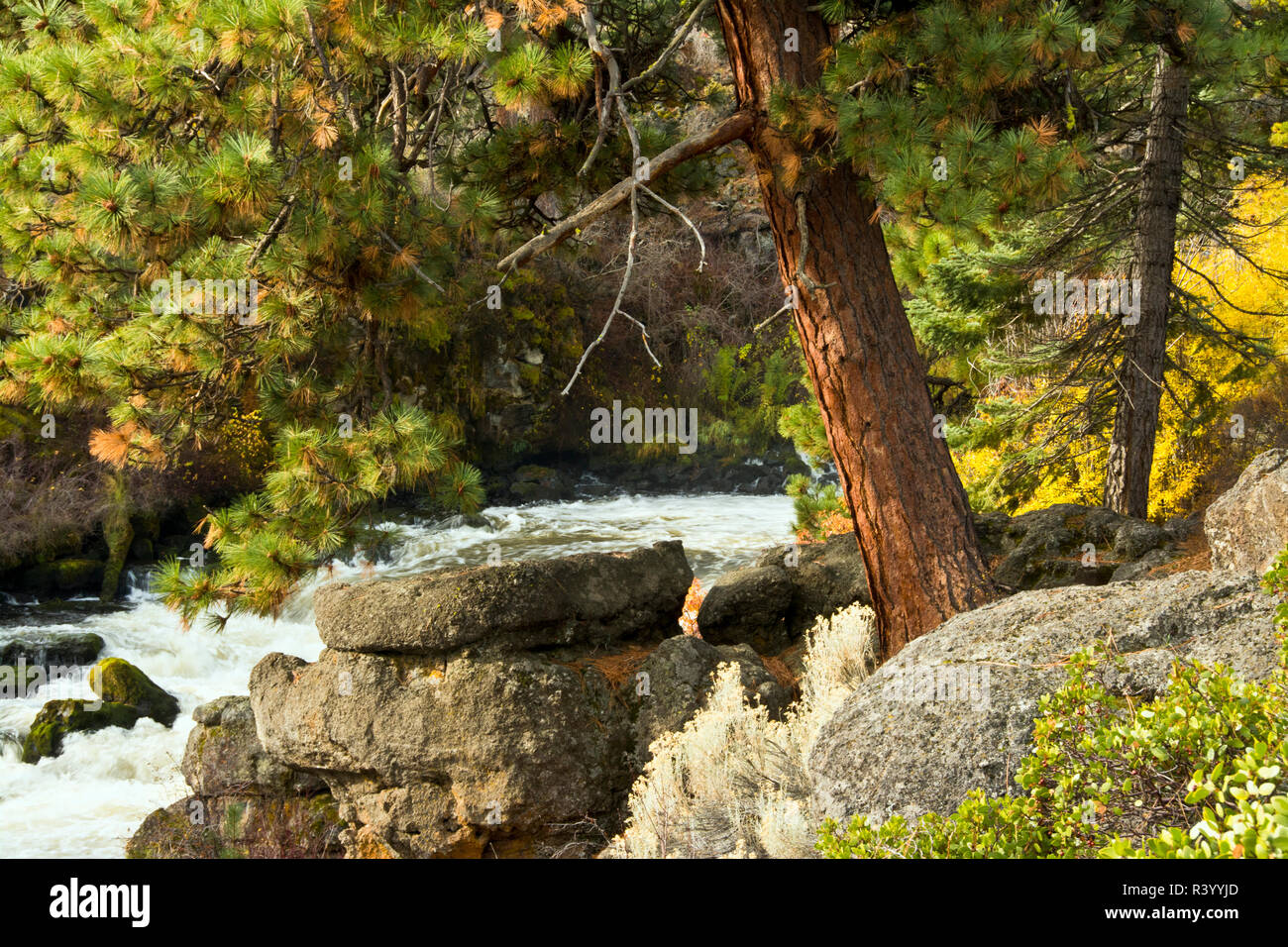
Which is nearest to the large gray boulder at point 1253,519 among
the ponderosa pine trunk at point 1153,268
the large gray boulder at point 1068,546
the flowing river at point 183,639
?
the large gray boulder at point 1068,546

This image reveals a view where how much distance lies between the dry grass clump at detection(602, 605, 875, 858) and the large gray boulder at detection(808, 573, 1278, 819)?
2.17 ft

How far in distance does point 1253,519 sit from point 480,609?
3660 millimetres

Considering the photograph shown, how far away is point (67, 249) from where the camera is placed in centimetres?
473

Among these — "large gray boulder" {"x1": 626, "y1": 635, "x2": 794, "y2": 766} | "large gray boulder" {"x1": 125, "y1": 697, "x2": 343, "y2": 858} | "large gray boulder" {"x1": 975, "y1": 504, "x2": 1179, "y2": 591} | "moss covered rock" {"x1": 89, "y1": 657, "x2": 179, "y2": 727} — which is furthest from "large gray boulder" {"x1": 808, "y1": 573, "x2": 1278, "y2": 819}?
"moss covered rock" {"x1": 89, "y1": 657, "x2": 179, "y2": 727}

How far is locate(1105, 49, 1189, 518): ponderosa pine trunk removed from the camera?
8242mm

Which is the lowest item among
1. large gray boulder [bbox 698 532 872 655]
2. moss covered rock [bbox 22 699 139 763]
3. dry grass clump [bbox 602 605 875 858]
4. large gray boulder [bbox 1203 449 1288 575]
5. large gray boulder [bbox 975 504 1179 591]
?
moss covered rock [bbox 22 699 139 763]

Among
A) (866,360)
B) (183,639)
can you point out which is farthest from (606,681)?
(183,639)

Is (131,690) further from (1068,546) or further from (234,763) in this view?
(1068,546)

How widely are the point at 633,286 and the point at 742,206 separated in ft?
Answer: 11.9

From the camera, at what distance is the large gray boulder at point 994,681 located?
9.39ft

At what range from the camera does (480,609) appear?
5.33 meters

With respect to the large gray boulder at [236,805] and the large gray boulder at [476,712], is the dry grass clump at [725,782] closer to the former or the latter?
the large gray boulder at [476,712]

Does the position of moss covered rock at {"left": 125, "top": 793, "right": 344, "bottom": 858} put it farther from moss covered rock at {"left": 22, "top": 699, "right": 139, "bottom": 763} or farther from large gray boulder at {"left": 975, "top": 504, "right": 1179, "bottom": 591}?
large gray boulder at {"left": 975, "top": 504, "right": 1179, "bottom": 591}
